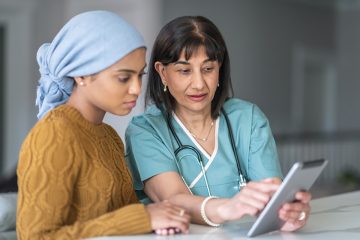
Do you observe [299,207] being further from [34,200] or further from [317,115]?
[317,115]

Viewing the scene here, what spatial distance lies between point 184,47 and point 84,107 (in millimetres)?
349

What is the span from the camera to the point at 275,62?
9.92 metres

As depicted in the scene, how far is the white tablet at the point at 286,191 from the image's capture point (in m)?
1.50

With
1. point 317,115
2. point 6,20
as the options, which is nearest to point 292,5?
point 317,115

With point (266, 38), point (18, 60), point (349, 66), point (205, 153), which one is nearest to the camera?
point (205, 153)

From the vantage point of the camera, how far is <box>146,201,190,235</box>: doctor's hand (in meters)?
1.57

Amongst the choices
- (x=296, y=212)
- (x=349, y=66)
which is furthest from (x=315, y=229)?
(x=349, y=66)

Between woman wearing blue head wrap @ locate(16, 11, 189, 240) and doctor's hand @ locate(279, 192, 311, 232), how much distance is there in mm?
214

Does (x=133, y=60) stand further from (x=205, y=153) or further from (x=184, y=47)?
(x=205, y=153)

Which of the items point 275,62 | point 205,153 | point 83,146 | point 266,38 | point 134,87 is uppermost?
point 134,87

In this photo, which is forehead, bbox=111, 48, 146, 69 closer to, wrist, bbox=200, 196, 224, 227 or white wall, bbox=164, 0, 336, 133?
wrist, bbox=200, 196, 224, 227

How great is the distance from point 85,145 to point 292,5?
8845 mm

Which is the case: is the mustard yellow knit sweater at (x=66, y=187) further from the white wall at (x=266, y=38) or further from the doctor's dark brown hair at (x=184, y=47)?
the white wall at (x=266, y=38)

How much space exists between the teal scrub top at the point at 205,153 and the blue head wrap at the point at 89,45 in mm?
350
